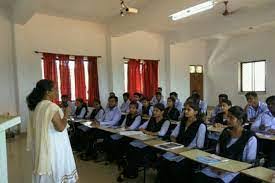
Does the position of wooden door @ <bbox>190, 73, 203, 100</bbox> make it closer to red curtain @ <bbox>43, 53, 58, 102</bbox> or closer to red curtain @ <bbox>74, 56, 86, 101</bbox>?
red curtain @ <bbox>74, 56, 86, 101</bbox>

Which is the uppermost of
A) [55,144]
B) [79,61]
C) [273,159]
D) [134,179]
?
[79,61]

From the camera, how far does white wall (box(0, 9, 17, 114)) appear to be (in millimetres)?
7434

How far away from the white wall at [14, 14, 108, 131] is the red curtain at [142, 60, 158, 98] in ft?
5.79

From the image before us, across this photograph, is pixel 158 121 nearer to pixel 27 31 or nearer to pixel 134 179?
pixel 134 179

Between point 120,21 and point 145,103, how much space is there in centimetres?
346

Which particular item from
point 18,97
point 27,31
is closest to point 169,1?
point 27,31

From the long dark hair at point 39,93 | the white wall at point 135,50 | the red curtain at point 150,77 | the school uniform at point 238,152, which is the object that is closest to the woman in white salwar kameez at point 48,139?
the long dark hair at point 39,93

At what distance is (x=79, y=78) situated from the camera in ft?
29.2

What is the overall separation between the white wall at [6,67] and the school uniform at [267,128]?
6.47 metres

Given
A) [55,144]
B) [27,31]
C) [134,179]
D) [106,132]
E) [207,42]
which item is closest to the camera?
[55,144]

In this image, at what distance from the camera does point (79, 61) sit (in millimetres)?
8922

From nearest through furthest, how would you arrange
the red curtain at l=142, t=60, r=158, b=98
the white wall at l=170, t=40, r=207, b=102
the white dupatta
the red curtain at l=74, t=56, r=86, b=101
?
the white dupatta
the red curtain at l=74, t=56, r=86, b=101
the red curtain at l=142, t=60, r=158, b=98
the white wall at l=170, t=40, r=207, b=102

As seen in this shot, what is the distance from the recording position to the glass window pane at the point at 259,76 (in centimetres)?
1067

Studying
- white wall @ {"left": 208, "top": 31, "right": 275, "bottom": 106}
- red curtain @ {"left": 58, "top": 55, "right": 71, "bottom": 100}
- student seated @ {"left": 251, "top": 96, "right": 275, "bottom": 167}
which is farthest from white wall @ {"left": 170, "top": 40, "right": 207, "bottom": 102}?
student seated @ {"left": 251, "top": 96, "right": 275, "bottom": 167}
